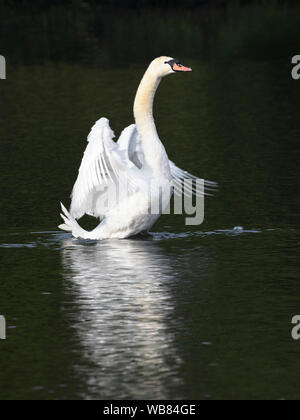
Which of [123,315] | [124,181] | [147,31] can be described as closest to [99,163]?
[124,181]

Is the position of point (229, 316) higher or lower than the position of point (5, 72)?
lower

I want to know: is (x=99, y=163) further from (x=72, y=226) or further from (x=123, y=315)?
(x=123, y=315)

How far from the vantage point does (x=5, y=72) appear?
111 feet

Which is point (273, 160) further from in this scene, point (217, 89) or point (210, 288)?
point (217, 89)

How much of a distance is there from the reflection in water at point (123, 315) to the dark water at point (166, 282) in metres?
0.01

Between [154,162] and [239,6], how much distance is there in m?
37.3

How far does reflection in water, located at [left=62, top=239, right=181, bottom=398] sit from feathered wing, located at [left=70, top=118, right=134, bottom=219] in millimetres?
618

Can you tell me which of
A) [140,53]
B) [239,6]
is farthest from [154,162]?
[239,6]

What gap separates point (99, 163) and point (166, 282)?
6.86 ft

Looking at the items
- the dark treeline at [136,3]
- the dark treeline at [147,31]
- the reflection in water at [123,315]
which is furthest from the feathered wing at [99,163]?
the dark treeline at [136,3]

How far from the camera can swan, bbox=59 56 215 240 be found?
42.9 ft

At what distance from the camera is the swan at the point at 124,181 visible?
13070 millimetres

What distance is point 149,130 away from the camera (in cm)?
1362
